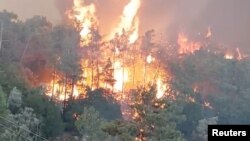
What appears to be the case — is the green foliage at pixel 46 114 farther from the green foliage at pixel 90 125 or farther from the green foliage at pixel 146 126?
the green foliage at pixel 146 126

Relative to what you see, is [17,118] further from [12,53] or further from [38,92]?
[12,53]

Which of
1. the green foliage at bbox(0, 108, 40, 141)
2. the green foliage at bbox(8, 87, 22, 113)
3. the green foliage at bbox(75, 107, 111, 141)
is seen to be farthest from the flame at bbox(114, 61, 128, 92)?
the green foliage at bbox(0, 108, 40, 141)

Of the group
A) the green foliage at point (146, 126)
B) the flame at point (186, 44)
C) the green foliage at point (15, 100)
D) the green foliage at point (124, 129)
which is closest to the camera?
the green foliage at point (124, 129)

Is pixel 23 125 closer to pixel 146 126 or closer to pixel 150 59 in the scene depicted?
pixel 146 126

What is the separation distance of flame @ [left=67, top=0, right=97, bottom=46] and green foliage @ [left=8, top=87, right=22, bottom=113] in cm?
2538

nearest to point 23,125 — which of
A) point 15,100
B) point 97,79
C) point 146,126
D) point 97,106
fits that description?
point 15,100

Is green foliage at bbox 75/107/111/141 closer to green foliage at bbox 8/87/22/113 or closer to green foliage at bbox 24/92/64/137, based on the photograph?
green foliage at bbox 24/92/64/137

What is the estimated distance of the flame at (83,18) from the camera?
2527 inches

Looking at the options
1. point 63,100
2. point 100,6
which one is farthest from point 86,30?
point 63,100

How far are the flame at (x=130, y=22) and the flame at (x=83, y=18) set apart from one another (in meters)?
4.36

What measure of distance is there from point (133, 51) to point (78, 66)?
15.3 metres

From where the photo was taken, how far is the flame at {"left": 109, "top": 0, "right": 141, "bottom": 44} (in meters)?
72.8

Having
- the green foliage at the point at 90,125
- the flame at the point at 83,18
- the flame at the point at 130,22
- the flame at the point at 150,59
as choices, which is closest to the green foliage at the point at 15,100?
the green foliage at the point at 90,125

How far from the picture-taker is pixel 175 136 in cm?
2175
